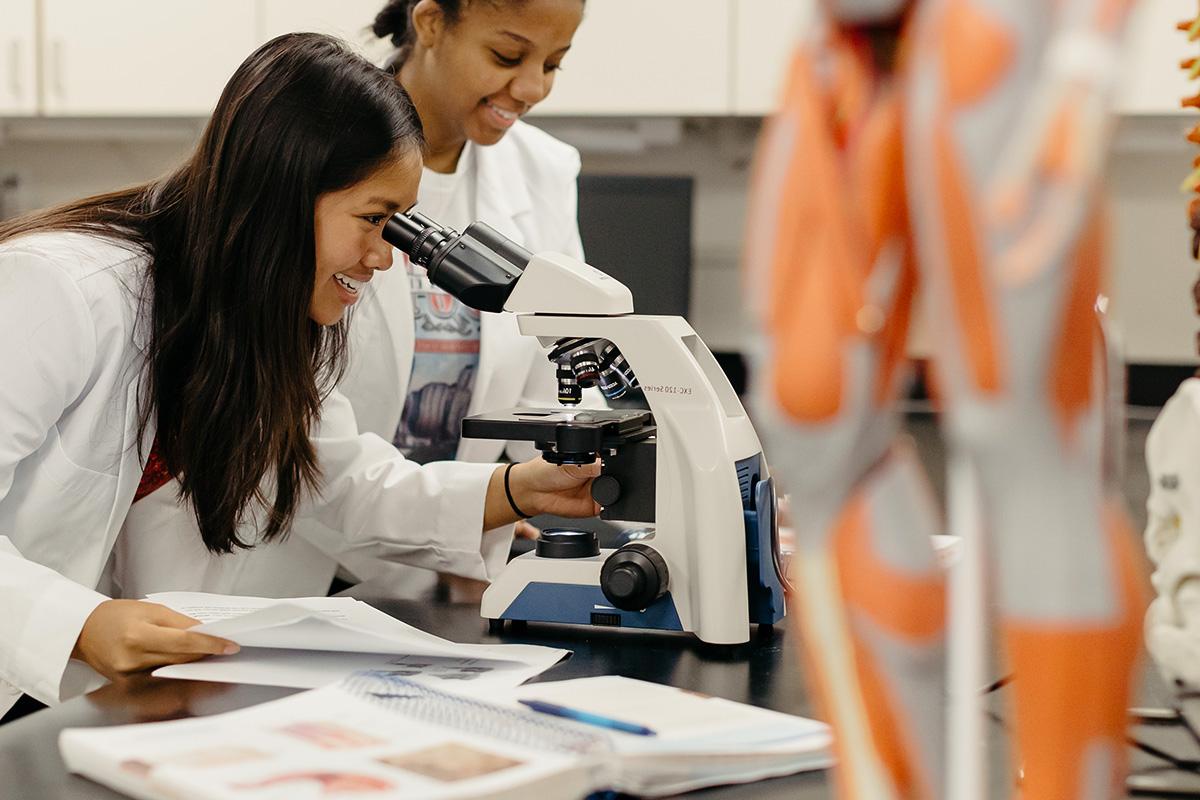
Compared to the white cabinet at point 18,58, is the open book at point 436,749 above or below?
below

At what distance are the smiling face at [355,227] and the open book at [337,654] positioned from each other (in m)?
0.44

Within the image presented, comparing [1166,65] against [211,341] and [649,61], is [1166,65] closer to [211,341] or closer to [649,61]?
[649,61]

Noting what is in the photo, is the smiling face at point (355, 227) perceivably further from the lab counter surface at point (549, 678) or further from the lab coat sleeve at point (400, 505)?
the lab counter surface at point (549, 678)

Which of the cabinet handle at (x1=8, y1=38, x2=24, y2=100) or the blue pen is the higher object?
the cabinet handle at (x1=8, y1=38, x2=24, y2=100)

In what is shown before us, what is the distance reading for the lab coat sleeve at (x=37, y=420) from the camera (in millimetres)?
1167

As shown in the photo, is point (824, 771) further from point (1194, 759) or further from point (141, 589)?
point (141, 589)

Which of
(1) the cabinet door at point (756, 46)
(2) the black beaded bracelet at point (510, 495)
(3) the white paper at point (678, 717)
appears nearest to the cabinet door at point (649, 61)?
(1) the cabinet door at point (756, 46)

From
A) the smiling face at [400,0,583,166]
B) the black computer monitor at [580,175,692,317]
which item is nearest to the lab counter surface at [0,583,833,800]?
the smiling face at [400,0,583,166]

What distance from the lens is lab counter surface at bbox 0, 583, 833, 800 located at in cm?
85

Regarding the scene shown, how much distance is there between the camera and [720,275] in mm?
3689

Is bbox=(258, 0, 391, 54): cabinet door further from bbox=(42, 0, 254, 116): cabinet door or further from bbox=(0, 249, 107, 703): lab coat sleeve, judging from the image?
bbox=(0, 249, 107, 703): lab coat sleeve

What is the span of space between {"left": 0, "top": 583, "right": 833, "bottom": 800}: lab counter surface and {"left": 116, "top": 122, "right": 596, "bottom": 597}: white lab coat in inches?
11.1

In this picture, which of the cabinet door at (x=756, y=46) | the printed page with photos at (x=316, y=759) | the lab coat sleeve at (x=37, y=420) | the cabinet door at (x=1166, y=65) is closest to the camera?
the printed page with photos at (x=316, y=759)

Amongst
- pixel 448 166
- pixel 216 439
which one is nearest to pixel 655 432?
pixel 216 439
